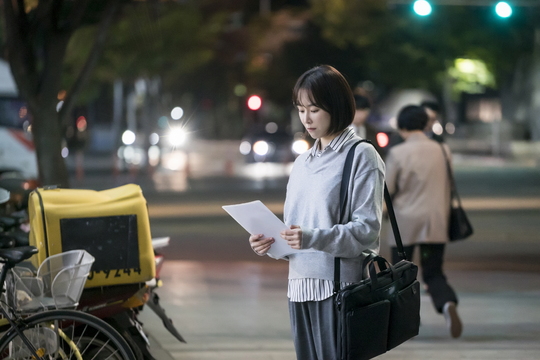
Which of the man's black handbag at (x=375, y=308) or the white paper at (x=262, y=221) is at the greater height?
the white paper at (x=262, y=221)

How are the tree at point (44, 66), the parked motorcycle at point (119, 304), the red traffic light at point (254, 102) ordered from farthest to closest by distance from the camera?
the red traffic light at point (254, 102) < the tree at point (44, 66) < the parked motorcycle at point (119, 304)

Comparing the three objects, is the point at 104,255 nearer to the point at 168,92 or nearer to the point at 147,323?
the point at 147,323

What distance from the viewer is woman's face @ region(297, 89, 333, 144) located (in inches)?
142

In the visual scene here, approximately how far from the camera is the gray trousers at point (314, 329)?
11.6 feet

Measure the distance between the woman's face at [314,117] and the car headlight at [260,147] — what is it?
29977 mm

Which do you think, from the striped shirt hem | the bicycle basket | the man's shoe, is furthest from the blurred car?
the striped shirt hem

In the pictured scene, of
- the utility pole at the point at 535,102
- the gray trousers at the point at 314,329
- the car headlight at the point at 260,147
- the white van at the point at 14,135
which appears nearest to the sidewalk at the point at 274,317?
the gray trousers at the point at 314,329

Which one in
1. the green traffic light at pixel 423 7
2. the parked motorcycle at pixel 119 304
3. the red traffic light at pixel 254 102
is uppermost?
the green traffic light at pixel 423 7

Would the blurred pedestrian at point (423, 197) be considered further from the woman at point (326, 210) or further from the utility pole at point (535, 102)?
the utility pole at point (535, 102)

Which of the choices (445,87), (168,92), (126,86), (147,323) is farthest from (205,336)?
(168,92)

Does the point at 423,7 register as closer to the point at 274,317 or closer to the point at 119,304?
the point at 274,317

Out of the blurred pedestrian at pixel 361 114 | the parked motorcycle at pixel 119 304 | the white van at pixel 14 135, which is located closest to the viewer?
the parked motorcycle at pixel 119 304

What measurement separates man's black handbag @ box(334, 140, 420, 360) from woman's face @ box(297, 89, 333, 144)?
151mm

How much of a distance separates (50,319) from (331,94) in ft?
5.28
